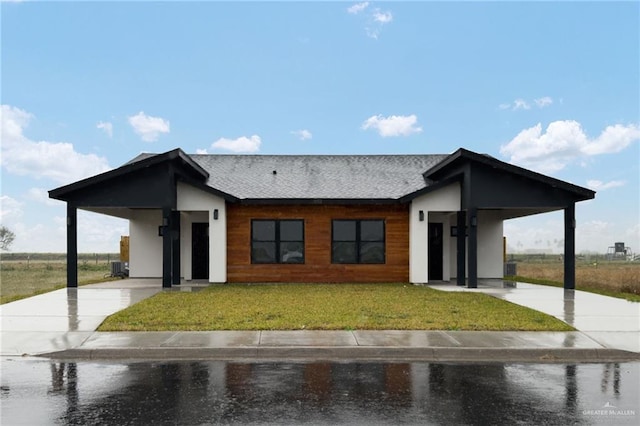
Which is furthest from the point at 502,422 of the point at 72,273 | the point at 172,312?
the point at 72,273

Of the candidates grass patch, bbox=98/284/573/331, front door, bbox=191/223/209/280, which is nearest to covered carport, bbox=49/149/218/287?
front door, bbox=191/223/209/280

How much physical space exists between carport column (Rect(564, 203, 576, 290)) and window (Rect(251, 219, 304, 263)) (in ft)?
31.7

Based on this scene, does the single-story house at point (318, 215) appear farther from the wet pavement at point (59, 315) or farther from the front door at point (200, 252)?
the wet pavement at point (59, 315)

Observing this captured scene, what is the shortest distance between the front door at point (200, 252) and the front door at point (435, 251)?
371 inches

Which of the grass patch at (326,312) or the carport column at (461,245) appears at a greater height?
the carport column at (461,245)

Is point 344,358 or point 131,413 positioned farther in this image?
point 344,358

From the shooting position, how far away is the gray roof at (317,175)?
20.1m

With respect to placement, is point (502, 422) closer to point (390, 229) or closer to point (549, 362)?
point (549, 362)

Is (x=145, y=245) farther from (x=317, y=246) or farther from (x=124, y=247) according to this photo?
(x=317, y=246)

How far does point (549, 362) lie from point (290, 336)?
4.36 meters

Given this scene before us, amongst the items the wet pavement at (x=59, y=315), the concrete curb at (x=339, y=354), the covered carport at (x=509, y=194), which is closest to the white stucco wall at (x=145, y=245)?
the wet pavement at (x=59, y=315)

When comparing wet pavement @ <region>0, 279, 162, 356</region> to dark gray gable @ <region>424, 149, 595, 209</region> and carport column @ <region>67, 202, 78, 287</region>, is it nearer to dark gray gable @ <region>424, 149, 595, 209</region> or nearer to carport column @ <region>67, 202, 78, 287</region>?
carport column @ <region>67, 202, 78, 287</region>

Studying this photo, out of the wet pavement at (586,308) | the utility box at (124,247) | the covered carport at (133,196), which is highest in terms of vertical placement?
the covered carport at (133,196)

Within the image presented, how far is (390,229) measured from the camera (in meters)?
20.1
